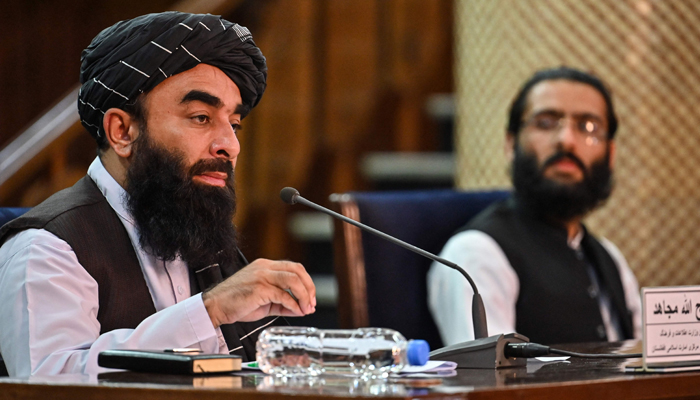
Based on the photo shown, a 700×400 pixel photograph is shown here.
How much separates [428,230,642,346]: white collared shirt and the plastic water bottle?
1263 millimetres

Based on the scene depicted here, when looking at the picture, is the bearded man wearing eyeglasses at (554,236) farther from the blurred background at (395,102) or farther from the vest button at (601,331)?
the blurred background at (395,102)

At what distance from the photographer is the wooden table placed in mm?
983

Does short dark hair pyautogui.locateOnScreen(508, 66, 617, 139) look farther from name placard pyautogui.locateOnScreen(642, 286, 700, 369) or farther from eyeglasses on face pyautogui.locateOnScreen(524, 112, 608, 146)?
name placard pyautogui.locateOnScreen(642, 286, 700, 369)

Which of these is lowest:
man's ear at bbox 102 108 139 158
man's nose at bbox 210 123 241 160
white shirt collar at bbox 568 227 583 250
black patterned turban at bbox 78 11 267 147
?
white shirt collar at bbox 568 227 583 250

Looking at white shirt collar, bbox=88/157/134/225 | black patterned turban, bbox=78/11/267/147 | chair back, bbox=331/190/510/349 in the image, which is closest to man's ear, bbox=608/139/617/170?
chair back, bbox=331/190/510/349

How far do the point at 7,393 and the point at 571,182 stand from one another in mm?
2147

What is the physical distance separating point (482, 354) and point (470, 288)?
3.79 ft

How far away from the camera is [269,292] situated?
4.47ft

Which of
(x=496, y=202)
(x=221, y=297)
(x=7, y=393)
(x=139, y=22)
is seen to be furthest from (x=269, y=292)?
(x=496, y=202)

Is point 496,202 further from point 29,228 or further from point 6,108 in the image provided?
point 6,108

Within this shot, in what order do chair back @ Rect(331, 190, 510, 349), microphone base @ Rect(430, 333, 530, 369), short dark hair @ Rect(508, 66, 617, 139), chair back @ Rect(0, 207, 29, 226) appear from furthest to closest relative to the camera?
short dark hair @ Rect(508, 66, 617, 139) < chair back @ Rect(331, 190, 510, 349) < chair back @ Rect(0, 207, 29, 226) < microphone base @ Rect(430, 333, 530, 369)

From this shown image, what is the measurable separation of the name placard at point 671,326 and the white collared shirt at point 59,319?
673 mm

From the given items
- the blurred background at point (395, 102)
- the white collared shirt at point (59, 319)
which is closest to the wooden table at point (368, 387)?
the white collared shirt at point (59, 319)

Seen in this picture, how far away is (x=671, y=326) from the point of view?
127 cm
